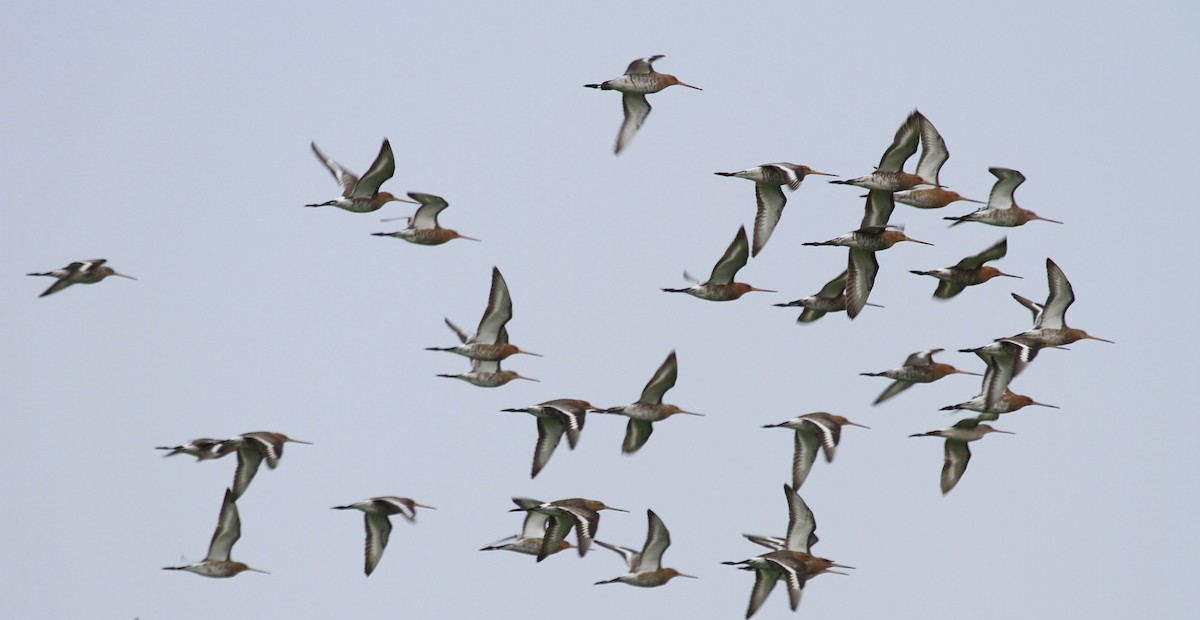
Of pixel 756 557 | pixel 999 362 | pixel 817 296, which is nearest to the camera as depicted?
pixel 756 557

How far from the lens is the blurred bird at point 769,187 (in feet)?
84.2

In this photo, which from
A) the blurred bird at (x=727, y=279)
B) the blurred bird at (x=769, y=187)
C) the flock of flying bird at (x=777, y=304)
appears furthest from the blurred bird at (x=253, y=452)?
the blurred bird at (x=769, y=187)

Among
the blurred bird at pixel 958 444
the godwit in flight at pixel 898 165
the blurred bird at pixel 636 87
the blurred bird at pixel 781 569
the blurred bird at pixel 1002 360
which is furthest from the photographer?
the blurred bird at pixel 958 444

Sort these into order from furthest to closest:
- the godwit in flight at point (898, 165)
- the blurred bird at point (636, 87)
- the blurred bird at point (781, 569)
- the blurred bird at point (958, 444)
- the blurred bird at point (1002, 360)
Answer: the blurred bird at point (958, 444)
the blurred bird at point (636, 87)
the blurred bird at point (1002, 360)
the godwit in flight at point (898, 165)
the blurred bird at point (781, 569)

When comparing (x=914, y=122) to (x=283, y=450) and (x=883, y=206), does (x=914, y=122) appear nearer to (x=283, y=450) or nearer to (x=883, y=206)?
(x=883, y=206)

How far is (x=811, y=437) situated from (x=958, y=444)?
2599 millimetres

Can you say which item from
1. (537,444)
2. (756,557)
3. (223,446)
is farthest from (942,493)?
(223,446)

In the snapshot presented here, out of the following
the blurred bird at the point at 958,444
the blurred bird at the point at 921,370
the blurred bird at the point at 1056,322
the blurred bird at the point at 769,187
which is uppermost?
the blurred bird at the point at 769,187

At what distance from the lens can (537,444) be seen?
2600 centimetres

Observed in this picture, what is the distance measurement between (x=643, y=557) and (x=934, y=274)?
5.86 m

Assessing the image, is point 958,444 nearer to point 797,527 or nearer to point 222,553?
point 797,527

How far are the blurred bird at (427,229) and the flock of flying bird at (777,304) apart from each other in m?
0.02

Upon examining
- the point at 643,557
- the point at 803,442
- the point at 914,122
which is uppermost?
the point at 914,122

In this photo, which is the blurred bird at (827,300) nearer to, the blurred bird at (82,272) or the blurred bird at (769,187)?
the blurred bird at (769,187)
